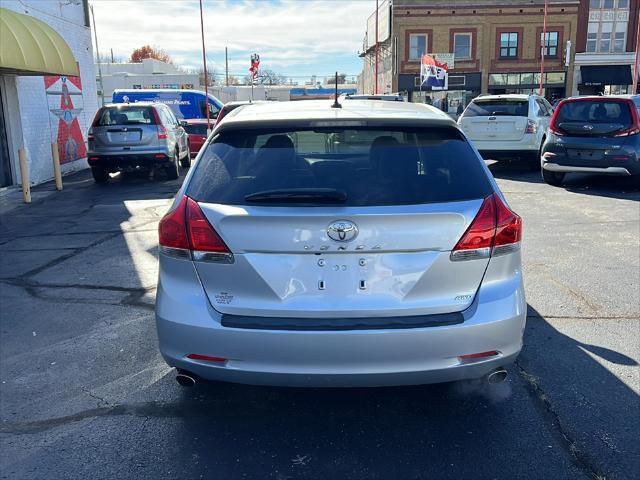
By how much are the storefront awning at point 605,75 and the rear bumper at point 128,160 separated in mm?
42488

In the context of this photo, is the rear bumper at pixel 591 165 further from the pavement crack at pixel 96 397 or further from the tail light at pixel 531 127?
the pavement crack at pixel 96 397

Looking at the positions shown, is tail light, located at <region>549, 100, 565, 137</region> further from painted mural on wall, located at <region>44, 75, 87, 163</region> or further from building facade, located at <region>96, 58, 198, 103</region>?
building facade, located at <region>96, 58, 198, 103</region>

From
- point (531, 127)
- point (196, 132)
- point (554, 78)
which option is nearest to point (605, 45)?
point (554, 78)

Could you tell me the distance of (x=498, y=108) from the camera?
14.3m

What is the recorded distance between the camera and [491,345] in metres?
2.92

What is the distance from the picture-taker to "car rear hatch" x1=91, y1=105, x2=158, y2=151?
45.6ft

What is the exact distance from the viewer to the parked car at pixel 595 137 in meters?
11.0

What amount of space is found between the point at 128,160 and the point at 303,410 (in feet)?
38.3

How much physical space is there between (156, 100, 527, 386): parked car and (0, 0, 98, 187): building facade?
9292 mm

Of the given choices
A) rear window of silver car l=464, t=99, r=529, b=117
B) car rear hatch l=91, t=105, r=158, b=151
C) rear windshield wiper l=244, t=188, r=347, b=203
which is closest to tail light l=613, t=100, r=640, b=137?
rear window of silver car l=464, t=99, r=529, b=117

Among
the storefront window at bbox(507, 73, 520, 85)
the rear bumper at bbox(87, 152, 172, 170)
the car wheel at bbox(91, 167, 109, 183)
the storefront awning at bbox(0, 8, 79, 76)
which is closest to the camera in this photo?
the storefront awning at bbox(0, 8, 79, 76)

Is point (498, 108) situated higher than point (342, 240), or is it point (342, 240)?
point (498, 108)

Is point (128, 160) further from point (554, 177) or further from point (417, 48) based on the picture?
point (417, 48)

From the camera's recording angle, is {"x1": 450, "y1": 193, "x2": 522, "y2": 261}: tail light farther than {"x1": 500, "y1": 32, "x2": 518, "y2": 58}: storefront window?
No
